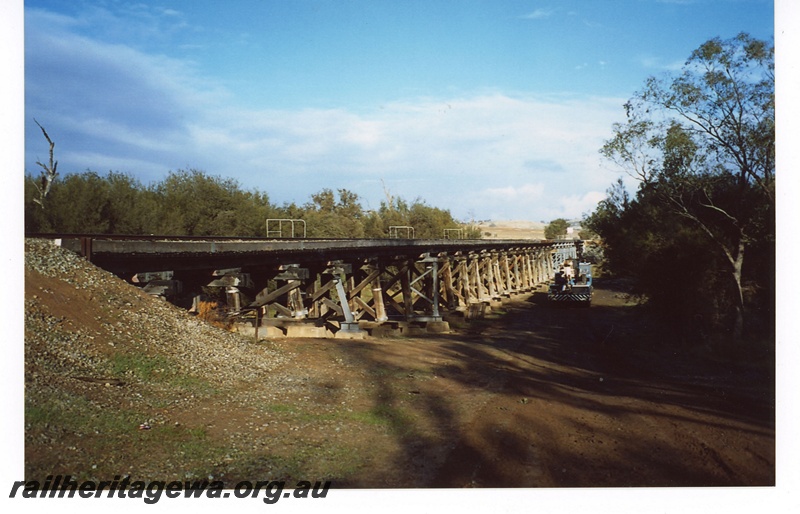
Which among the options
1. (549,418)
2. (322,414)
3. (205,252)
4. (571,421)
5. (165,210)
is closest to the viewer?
(322,414)

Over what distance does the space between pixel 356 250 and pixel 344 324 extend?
3.04 meters

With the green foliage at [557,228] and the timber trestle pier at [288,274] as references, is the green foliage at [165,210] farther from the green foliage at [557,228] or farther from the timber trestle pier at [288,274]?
the green foliage at [557,228]

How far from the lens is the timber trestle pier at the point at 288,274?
10062mm

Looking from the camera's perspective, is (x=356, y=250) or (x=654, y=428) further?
(x=356, y=250)

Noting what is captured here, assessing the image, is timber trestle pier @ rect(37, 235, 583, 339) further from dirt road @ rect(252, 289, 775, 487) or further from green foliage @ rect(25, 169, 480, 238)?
green foliage @ rect(25, 169, 480, 238)

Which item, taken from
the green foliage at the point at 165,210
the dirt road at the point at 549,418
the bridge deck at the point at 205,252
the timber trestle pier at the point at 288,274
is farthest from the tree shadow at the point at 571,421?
the green foliage at the point at 165,210

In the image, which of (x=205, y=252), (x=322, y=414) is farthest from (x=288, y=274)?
(x=322, y=414)

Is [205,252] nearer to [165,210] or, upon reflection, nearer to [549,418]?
[549,418]

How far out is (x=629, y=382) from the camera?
464 inches

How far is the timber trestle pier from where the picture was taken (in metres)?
10.1

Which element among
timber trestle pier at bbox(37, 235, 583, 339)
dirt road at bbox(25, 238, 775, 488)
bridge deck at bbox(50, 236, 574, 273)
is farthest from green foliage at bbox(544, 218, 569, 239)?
dirt road at bbox(25, 238, 775, 488)

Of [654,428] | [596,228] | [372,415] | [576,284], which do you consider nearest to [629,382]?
[654,428]

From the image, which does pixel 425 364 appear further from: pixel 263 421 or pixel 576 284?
pixel 576 284

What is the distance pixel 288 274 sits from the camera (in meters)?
14.6
